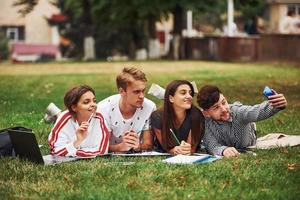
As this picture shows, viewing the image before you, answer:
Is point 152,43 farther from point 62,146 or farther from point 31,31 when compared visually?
point 62,146

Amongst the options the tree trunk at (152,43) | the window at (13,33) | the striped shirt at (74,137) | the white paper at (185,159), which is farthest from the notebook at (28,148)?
the window at (13,33)

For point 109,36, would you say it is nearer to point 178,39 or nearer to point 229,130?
point 178,39

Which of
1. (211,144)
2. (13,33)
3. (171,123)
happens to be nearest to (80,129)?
(171,123)

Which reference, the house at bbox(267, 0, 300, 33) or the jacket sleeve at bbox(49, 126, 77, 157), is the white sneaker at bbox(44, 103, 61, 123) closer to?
the jacket sleeve at bbox(49, 126, 77, 157)

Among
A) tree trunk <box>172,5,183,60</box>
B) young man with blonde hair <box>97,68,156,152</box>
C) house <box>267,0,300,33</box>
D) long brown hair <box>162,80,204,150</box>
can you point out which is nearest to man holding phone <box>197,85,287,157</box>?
long brown hair <box>162,80,204,150</box>

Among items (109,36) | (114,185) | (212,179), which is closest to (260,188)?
(212,179)

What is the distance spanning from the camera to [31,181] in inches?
284

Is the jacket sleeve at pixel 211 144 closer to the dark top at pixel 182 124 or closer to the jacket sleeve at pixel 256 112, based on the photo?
the dark top at pixel 182 124

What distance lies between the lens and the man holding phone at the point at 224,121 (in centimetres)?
877

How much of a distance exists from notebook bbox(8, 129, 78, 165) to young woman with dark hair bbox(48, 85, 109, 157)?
205 millimetres

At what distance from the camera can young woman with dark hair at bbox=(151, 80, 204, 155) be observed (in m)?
8.82

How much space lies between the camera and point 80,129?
28.0 feet

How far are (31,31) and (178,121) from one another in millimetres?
70468

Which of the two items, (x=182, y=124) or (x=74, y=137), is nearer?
(x=74, y=137)
